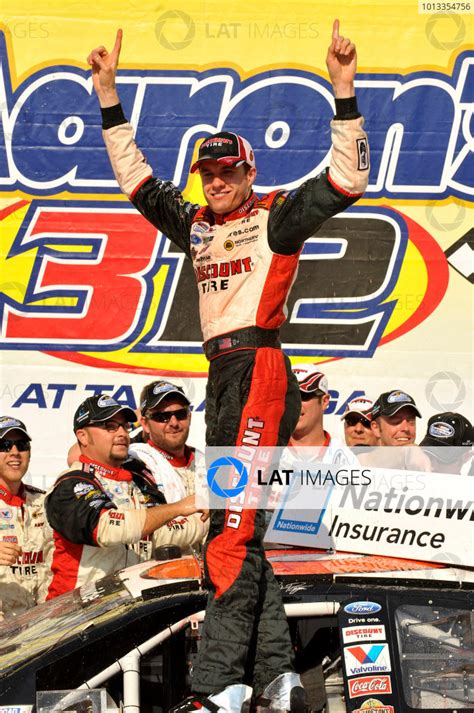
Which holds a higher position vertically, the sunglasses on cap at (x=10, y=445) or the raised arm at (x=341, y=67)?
the raised arm at (x=341, y=67)

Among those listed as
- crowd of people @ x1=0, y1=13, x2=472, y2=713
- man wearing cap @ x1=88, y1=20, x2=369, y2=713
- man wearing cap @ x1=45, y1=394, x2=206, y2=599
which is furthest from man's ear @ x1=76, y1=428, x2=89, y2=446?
man wearing cap @ x1=88, y1=20, x2=369, y2=713

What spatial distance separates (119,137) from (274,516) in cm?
145

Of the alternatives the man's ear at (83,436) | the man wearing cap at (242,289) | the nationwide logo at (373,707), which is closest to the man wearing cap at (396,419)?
the man's ear at (83,436)

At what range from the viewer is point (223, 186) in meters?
4.00

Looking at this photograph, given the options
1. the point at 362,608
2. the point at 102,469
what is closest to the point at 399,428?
the point at 102,469

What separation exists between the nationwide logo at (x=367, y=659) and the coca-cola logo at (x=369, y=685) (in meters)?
0.02

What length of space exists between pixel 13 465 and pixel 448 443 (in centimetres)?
225

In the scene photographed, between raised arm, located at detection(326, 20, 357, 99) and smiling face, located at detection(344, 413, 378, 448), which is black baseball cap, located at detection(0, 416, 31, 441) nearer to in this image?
smiling face, located at detection(344, 413, 378, 448)

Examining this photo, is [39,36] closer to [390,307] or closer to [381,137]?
[381,137]

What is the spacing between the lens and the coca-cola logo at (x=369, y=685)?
3498 mm

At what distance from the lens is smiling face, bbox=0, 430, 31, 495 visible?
6.32 metres

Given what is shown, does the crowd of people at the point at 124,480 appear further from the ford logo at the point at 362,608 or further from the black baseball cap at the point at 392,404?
the ford logo at the point at 362,608

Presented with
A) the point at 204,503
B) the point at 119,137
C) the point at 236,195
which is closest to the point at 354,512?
the point at 204,503

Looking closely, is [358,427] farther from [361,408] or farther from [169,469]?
[169,469]
